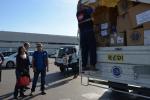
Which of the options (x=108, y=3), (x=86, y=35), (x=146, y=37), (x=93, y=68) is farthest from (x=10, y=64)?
(x=146, y=37)

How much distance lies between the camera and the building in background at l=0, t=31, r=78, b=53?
70188 millimetres

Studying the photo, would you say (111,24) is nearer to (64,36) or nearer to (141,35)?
(141,35)

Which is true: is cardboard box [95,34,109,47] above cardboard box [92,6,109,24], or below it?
below

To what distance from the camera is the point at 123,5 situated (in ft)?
23.6

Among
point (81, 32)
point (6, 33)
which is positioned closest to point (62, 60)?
point (81, 32)

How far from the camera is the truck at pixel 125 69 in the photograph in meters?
6.41

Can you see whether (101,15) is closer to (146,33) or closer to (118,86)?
(146,33)

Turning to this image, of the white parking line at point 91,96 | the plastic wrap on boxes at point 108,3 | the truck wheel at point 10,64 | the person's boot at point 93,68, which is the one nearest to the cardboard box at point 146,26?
the plastic wrap on boxes at point 108,3

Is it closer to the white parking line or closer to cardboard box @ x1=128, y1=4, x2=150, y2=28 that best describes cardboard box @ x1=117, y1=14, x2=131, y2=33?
cardboard box @ x1=128, y1=4, x2=150, y2=28

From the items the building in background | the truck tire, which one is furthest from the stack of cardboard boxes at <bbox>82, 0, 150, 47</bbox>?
the building in background

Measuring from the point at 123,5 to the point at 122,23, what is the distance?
42cm

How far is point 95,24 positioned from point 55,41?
7044cm

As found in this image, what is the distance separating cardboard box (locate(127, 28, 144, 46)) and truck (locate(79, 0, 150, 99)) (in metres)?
0.14

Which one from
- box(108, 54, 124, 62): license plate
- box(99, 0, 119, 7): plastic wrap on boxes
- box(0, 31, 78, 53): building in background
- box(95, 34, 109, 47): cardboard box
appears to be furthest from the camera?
box(0, 31, 78, 53): building in background
